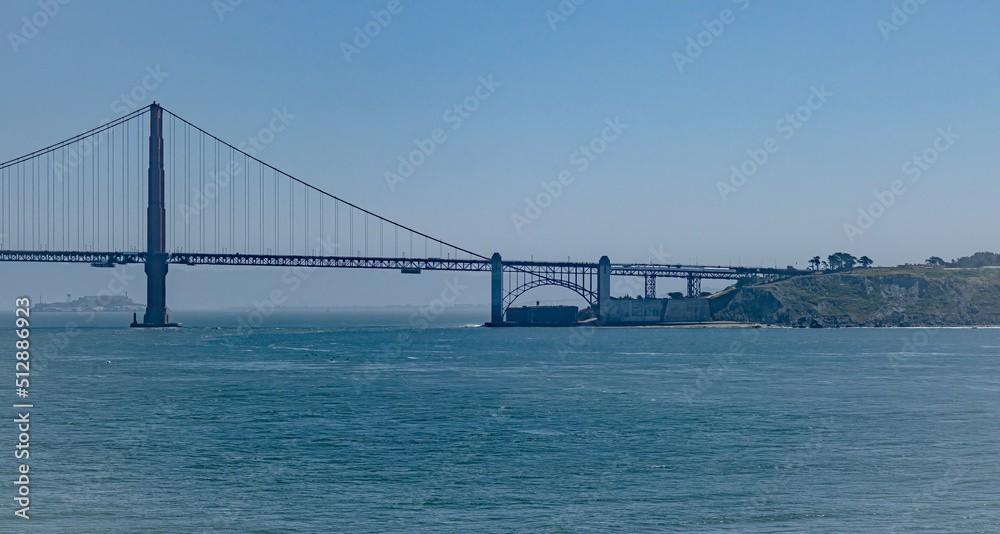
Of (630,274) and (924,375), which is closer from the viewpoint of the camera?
(924,375)

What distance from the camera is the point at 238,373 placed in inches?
3088

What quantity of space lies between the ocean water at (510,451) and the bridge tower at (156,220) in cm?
7734

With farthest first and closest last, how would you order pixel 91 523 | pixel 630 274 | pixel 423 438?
pixel 630 274
pixel 423 438
pixel 91 523

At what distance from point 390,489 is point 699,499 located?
979 centimetres

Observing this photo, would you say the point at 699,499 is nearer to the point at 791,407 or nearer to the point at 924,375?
the point at 791,407

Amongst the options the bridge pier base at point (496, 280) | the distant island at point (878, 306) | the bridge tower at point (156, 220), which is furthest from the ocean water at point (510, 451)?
the distant island at point (878, 306)

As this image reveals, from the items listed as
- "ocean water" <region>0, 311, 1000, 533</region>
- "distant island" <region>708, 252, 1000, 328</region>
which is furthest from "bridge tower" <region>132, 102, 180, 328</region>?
"distant island" <region>708, 252, 1000, 328</region>

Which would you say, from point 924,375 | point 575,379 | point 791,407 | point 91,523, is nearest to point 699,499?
point 91,523

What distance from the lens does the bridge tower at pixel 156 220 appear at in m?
154

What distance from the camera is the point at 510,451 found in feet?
126

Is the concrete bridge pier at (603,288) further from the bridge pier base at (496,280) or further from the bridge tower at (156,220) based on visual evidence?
the bridge tower at (156,220)

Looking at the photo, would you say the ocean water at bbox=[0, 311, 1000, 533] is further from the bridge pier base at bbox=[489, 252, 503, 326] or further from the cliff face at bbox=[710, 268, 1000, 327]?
the cliff face at bbox=[710, 268, 1000, 327]

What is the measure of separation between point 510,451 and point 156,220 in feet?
425

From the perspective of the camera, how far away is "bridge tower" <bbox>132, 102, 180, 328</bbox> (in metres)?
154
